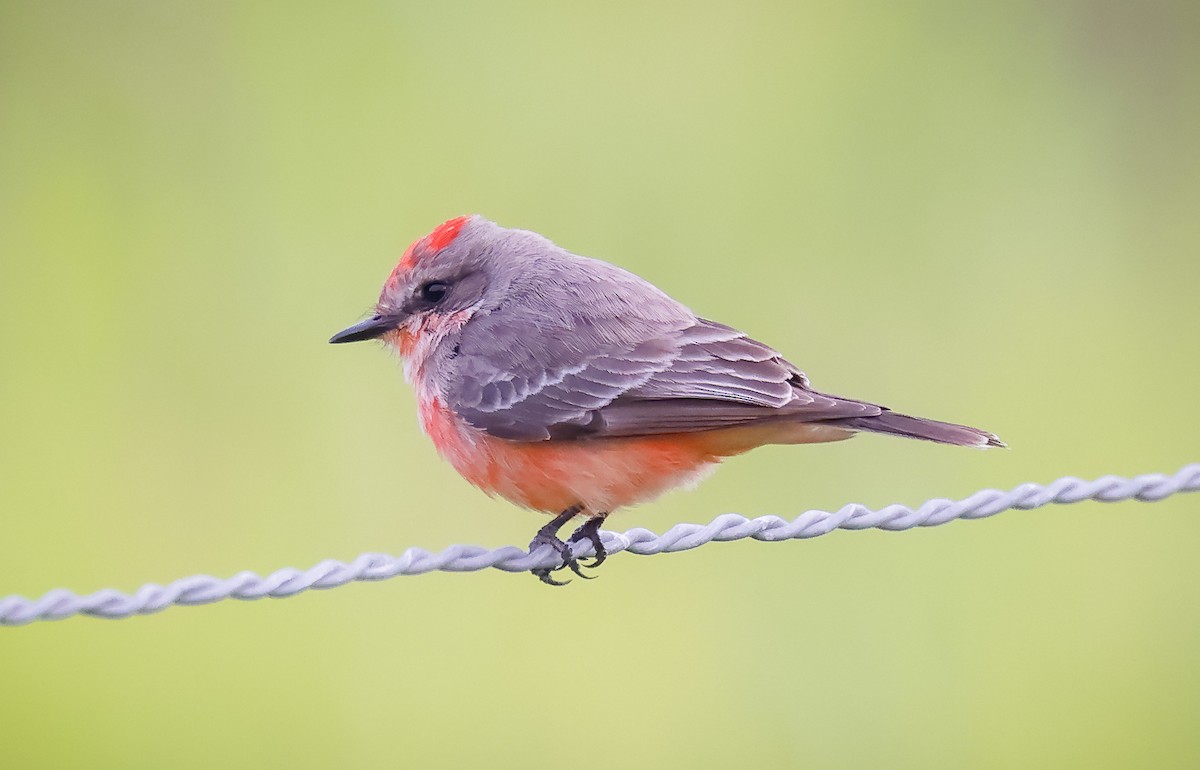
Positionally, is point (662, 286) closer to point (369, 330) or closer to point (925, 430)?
point (369, 330)

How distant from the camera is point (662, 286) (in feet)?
19.9

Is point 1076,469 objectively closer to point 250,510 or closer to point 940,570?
point 940,570

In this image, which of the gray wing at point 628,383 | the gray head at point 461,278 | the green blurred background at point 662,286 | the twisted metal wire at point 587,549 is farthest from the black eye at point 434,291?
the green blurred background at point 662,286

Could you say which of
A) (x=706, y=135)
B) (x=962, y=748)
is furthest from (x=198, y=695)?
(x=706, y=135)

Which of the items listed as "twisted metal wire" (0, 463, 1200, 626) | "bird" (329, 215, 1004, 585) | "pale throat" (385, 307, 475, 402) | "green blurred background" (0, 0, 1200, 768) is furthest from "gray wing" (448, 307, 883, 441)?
"green blurred background" (0, 0, 1200, 768)

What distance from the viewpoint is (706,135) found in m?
6.63

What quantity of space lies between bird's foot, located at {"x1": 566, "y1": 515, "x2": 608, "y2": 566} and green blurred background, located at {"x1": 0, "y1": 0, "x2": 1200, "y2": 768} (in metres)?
1.58

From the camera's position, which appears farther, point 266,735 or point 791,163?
point 791,163

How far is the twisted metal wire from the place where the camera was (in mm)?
2297

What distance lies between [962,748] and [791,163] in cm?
310

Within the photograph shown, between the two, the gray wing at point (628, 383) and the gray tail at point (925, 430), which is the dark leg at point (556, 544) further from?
the gray tail at point (925, 430)

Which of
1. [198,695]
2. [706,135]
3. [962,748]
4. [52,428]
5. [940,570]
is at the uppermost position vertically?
[706,135]

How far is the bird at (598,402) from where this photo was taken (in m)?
3.32

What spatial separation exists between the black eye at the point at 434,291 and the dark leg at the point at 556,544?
0.93 metres
